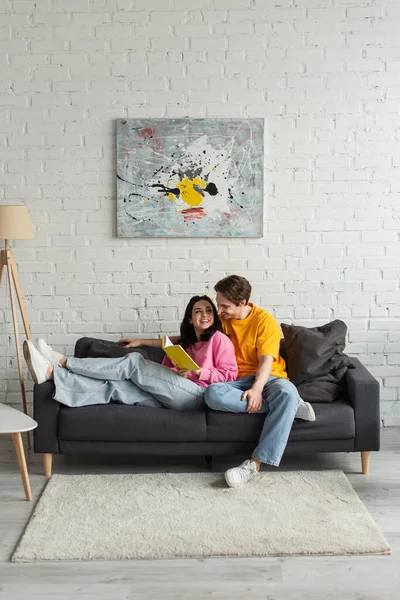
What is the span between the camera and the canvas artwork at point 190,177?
4.73 m

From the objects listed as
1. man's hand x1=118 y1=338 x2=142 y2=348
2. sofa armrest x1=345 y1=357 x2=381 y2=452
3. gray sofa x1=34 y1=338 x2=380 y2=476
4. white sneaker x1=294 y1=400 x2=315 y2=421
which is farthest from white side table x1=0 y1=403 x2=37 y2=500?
sofa armrest x1=345 y1=357 x2=381 y2=452

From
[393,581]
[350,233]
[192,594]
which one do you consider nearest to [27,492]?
[192,594]

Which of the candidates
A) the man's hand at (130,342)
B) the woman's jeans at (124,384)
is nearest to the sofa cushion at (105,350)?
the man's hand at (130,342)

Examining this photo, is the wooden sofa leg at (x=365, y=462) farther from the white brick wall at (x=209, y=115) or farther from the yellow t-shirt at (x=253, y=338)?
the white brick wall at (x=209, y=115)

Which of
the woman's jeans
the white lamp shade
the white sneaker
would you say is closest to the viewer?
the white sneaker

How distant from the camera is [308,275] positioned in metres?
4.88

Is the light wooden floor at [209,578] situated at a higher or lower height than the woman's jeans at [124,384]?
lower

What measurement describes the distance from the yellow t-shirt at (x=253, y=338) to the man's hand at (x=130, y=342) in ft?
1.73

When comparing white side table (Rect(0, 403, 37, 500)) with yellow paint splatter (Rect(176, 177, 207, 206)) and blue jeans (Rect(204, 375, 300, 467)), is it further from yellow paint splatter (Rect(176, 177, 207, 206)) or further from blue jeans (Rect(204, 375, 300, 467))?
yellow paint splatter (Rect(176, 177, 207, 206))

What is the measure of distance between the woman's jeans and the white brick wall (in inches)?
29.3

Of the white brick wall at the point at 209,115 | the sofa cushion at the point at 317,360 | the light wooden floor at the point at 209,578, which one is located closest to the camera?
the light wooden floor at the point at 209,578

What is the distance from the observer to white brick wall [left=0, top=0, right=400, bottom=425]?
15.4 ft

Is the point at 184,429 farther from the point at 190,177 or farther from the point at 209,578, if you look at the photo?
→ the point at 190,177

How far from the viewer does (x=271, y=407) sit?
398cm
